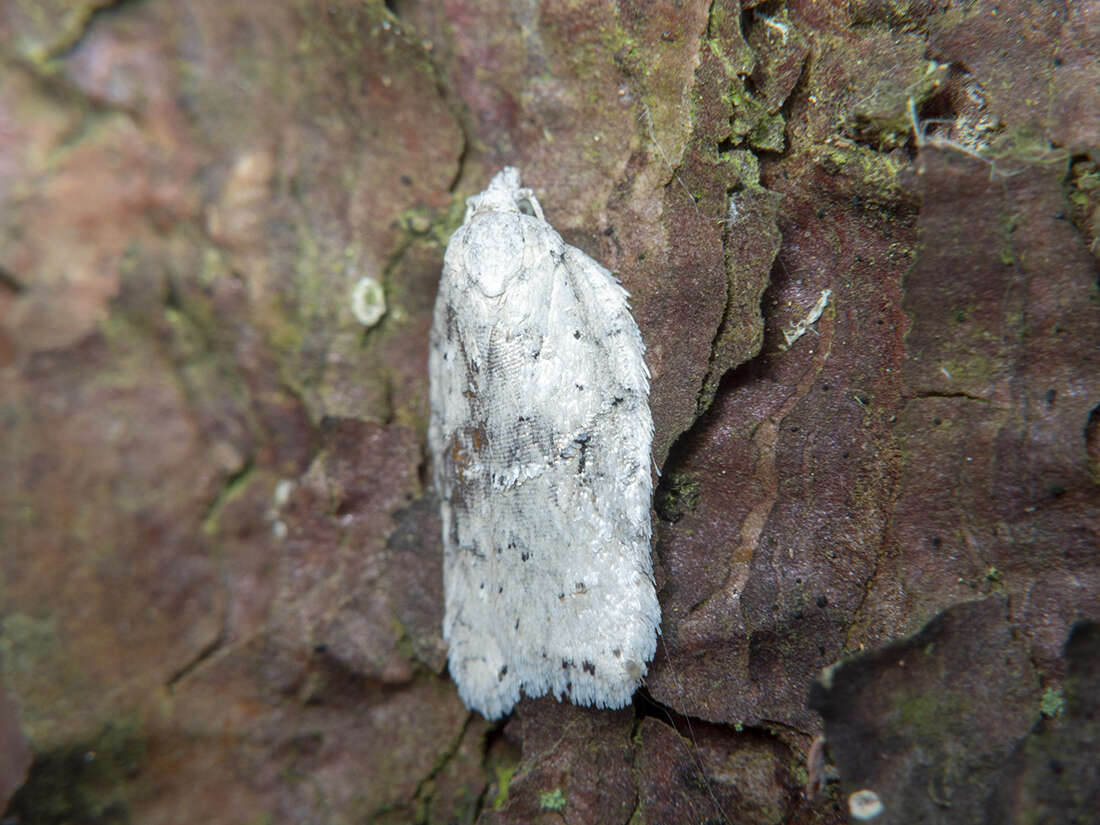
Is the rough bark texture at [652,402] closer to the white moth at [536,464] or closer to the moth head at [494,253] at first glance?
the white moth at [536,464]

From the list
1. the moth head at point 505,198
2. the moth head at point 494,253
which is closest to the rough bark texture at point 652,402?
the moth head at point 505,198

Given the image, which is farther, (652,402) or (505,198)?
(505,198)

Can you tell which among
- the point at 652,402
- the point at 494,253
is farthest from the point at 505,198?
the point at 652,402

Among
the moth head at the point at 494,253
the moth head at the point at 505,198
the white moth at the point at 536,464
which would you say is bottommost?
the white moth at the point at 536,464

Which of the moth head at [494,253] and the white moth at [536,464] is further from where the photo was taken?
the moth head at [494,253]

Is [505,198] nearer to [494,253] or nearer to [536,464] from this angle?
[494,253]

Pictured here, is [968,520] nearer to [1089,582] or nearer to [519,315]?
[1089,582]
